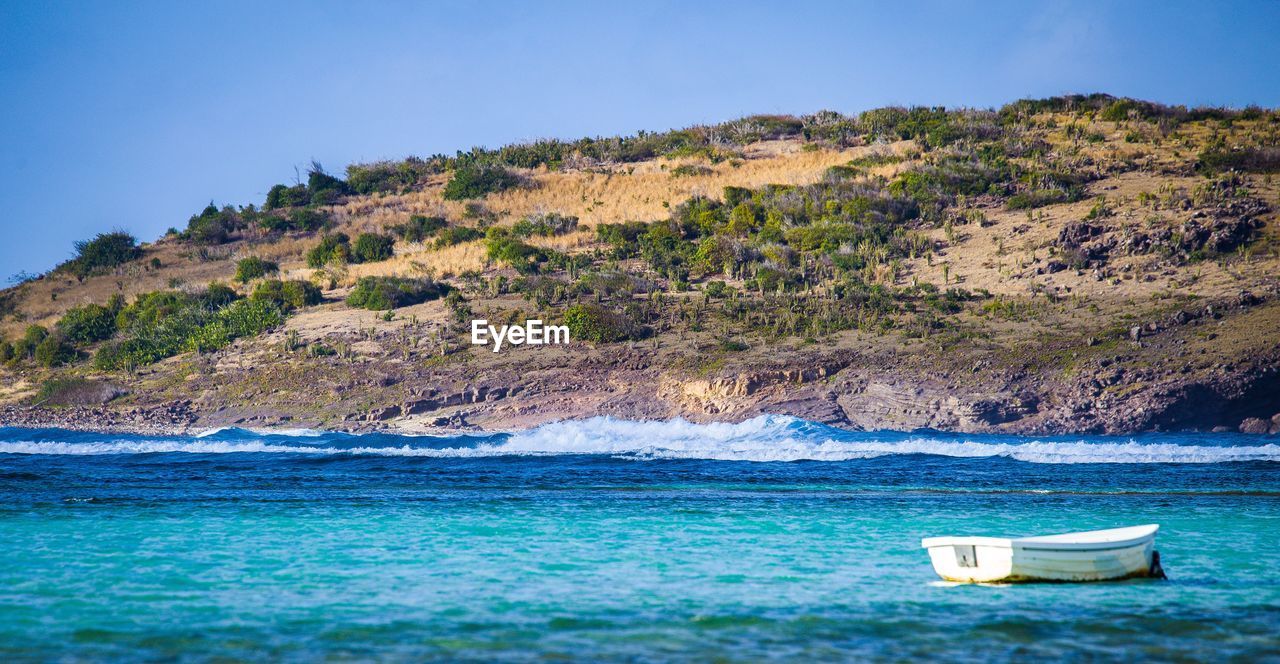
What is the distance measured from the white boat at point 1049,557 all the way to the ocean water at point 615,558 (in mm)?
223

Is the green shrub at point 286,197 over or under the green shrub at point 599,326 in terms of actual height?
over

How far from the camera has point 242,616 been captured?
9.72 meters

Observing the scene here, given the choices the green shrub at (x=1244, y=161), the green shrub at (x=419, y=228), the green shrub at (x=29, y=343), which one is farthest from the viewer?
the green shrub at (x=419, y=228)

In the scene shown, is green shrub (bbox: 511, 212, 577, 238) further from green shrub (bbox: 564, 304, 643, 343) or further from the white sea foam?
the white sea foam

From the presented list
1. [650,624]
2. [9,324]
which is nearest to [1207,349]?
[650,624]

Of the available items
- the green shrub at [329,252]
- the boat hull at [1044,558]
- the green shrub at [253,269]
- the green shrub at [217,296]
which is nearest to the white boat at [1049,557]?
the boat hull at [1044,558]

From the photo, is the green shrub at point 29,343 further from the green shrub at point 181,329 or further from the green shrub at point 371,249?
the green shrub at point 371,249

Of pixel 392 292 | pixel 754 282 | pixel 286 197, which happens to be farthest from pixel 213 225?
pixel 754 282

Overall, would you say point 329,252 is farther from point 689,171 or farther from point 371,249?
point 689,171

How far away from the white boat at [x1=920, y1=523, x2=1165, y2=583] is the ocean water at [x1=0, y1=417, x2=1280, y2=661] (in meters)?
0.22

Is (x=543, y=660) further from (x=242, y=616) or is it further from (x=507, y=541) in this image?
(x=507, y=541)

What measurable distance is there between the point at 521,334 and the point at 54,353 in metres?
21.3

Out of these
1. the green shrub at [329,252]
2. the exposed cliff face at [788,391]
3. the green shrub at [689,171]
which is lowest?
the exposed cliff face at [788,391]

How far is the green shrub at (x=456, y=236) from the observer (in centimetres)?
5053
